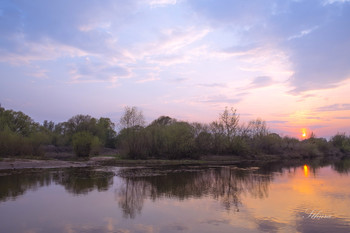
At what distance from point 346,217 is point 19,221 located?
1360 cm

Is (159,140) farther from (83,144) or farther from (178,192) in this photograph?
(178,192)

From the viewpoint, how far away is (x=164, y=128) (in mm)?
52031

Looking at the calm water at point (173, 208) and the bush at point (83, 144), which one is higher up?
the bush at point (83, 144)

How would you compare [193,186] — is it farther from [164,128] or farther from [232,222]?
[164,128]

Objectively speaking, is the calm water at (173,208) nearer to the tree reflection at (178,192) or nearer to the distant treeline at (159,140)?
the tree reflection at (178,192)
